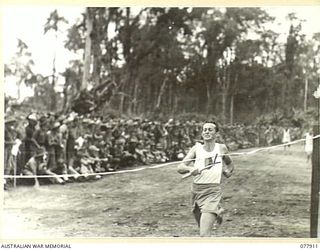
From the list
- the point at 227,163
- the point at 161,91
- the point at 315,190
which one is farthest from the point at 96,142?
the point at 315,190

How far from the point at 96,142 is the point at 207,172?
2.22 ft

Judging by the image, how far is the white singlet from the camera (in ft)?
10.2

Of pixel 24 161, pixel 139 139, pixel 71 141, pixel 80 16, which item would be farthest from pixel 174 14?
pixel 24 161

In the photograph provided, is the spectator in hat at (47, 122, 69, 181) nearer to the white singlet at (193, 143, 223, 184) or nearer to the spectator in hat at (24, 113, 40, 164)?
the spectator in hat at (24, 113, 40, 164)

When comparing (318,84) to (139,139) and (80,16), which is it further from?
(80,16)

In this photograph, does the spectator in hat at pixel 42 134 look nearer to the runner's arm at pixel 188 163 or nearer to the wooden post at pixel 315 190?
the runner's arm at pixel 188 163

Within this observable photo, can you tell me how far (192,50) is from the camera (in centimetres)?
318

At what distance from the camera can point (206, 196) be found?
3.10m

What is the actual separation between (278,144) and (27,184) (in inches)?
58.4

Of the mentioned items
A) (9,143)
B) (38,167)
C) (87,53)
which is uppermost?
(87,53)

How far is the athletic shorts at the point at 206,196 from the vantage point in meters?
3.09

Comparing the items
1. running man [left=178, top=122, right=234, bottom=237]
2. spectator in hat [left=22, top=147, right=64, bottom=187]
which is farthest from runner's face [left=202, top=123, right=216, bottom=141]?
spectator in hat [left=22, top=147, right=64, bottom=187]

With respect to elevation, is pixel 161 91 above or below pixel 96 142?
above

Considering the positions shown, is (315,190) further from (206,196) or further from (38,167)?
(38,167)
